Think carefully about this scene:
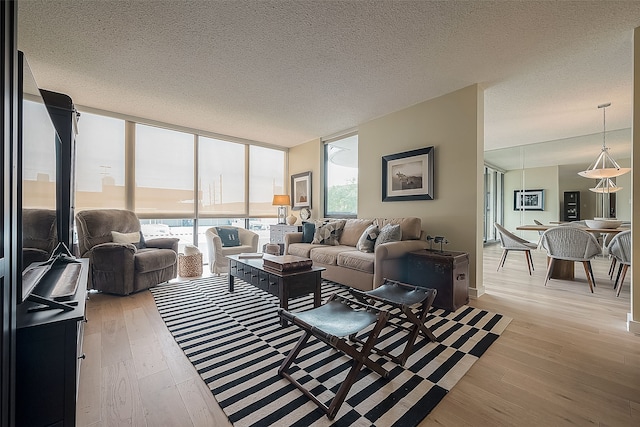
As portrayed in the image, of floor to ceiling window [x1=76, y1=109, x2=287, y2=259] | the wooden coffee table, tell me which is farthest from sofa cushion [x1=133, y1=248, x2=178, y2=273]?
the wooden coffee table

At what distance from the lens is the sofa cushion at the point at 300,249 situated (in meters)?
3.92

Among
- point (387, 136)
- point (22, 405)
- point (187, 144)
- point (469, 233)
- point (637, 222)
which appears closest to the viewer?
Result: point (22, 405)

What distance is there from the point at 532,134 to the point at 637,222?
356 cm

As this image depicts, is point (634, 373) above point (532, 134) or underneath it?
underneath

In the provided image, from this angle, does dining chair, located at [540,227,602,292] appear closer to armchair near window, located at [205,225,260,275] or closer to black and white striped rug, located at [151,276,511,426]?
black and white striped rug, located at [151,276,511,426]

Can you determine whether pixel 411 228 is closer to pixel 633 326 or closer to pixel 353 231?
pixel 353 231

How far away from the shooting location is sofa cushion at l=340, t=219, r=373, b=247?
401cm

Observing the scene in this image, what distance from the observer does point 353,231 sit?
4.07 meters

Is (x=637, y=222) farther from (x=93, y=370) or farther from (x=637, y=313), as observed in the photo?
(x=93, y=370)

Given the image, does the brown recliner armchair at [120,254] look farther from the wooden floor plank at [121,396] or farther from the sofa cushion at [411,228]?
the sofa cushion at [411,228]

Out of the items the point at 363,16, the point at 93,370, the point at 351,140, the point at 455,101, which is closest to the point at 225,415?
the point at 93,370

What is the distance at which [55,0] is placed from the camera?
6.28ft

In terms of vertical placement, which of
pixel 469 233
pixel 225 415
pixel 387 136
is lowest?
pixel 225 415

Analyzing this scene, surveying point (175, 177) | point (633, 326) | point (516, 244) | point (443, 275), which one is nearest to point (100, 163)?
point (175, 177)
